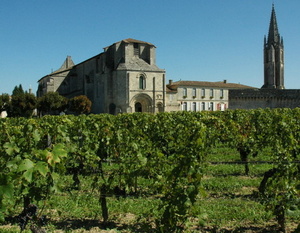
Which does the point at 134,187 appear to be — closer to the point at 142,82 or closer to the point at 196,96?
the point at 142,82

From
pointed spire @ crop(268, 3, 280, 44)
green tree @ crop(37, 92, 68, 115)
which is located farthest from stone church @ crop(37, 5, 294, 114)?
pointed spire @ crop(268, 3, 280, 44)

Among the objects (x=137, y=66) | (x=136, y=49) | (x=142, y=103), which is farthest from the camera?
(x=136, y=49)

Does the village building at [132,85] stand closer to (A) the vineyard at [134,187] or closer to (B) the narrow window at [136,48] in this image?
(B) the narrow window at [136,48]

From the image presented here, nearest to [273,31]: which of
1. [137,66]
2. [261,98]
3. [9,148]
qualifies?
[261,98]

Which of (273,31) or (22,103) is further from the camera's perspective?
(273,31)

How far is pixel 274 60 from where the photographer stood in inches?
2484

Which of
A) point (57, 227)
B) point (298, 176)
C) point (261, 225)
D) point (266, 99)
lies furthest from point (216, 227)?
point (266, 99)

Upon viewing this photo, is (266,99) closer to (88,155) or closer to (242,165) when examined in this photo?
(242,165)

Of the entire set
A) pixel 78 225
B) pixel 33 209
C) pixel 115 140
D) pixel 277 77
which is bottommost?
pixel 78 225

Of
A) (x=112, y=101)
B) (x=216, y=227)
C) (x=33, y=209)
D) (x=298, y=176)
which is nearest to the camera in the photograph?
(x=33, y=209)

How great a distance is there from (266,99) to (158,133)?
4446 centimetres

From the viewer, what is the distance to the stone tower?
62.7 metres

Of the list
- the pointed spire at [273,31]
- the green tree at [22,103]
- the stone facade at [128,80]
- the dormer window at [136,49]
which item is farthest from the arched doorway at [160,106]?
the pointed spire at [273,31]

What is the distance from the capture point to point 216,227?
15.5 ft
